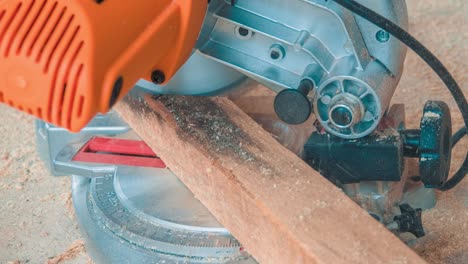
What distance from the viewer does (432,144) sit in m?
1.26

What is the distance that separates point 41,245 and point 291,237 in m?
0.72

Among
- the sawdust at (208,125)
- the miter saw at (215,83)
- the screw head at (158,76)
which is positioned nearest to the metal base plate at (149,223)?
the miter saw at (215,83)

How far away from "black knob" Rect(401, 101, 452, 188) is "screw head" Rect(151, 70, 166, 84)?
17.5 inches

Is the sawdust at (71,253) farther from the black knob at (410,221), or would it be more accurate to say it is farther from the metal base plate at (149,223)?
the black knob at (410,221)

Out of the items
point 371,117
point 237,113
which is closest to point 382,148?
point 371,117

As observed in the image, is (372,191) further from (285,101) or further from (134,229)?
(134,229)

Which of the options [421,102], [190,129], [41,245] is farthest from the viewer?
[421,102]

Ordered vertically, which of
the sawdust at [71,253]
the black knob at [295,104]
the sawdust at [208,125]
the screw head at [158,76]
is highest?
the black knob at [295,104]

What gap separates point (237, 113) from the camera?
139cm

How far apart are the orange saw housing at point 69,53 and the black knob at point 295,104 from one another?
28cm

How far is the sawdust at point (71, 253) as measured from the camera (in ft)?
5.01

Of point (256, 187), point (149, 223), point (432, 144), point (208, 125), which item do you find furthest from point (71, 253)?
point (432, 144)

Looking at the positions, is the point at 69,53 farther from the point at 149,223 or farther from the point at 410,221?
the point at 410,221

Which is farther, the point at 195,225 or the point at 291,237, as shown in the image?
the point at 195,225
